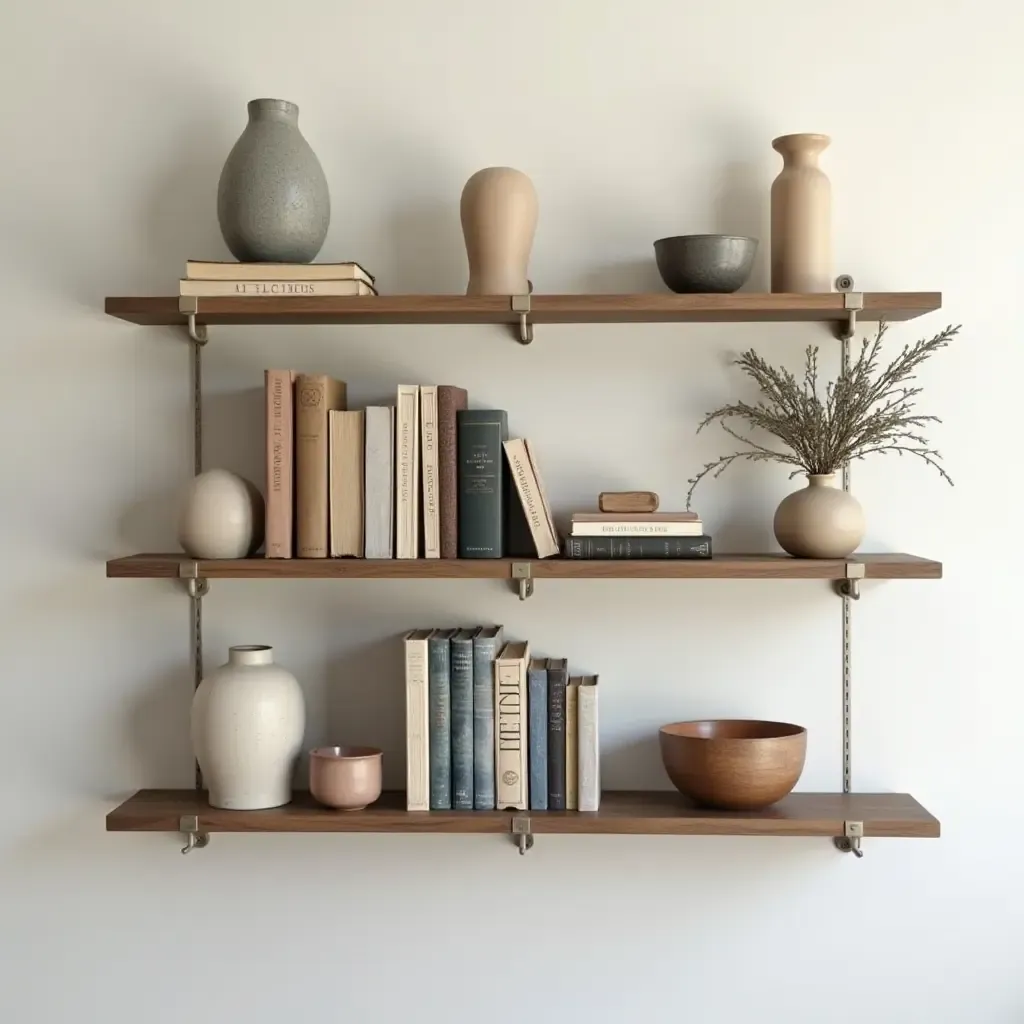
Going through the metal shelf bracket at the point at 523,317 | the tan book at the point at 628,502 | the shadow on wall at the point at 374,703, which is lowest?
the shadow on wall at the point at 374,703

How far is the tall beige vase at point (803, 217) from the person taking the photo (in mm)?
1862

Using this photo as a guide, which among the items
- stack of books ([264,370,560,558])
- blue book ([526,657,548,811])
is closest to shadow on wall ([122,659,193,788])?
stack of books ([264,370,560,558])

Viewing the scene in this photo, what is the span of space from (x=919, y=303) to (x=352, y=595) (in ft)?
3.21

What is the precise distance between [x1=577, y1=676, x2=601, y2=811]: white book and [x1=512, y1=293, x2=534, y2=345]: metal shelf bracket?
1.79ft

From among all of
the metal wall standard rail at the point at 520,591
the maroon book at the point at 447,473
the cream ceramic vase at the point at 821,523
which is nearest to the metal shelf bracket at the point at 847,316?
the metal wall standard rail at the point at 520,591

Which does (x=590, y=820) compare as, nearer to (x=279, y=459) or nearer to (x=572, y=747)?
(x=572, y=747)

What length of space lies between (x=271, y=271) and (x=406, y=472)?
0.35m

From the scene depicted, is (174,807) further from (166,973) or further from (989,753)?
(989,753)

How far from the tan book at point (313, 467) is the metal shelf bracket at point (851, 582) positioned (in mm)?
761

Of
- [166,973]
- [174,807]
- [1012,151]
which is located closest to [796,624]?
[1012,151]

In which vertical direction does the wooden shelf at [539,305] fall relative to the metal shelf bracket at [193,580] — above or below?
above

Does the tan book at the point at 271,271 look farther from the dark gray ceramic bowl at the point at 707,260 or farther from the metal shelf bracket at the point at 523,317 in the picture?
the dark gray ceramic bowl at the point at 707,260

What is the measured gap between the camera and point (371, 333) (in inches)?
79.0

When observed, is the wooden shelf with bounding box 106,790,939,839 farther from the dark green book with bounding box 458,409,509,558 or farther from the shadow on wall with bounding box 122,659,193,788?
the dark green book with bounding box 458,409,509,558
